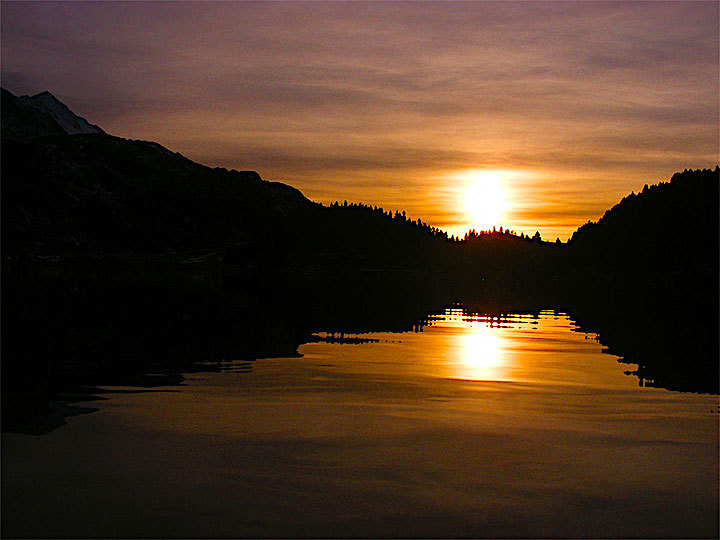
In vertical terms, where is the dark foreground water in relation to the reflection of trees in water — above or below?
below

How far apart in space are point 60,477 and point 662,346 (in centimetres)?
3950

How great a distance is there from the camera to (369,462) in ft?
54.7

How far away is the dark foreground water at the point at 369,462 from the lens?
13156 millimetres

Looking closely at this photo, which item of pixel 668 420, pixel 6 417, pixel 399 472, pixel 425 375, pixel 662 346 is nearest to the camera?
pixel 399 472

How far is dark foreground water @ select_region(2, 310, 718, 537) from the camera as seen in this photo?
13.2 meters

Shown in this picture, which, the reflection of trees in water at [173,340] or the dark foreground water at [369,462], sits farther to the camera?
the reflection of trees in water at [173,340]

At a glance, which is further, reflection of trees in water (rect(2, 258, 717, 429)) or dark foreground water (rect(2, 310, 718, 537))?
reflection of trees in water (rect(2, 258, 717, 429))

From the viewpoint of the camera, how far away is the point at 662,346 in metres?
45.2

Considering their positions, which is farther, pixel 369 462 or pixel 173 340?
pixel 173 340

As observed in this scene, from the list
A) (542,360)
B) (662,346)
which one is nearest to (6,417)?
(542,360)

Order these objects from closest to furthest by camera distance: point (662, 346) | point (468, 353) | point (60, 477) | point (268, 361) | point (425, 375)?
1. point (60, 477)
2. point (425, 375)
3. point (268, 361)
4. point (468, 353)
5. point (662, 346)

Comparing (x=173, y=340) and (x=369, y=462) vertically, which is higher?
(x=173, y=340)

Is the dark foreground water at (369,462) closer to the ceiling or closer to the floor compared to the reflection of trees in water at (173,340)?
closer to the floor

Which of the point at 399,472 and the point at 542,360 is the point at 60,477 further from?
the point at 542,360
